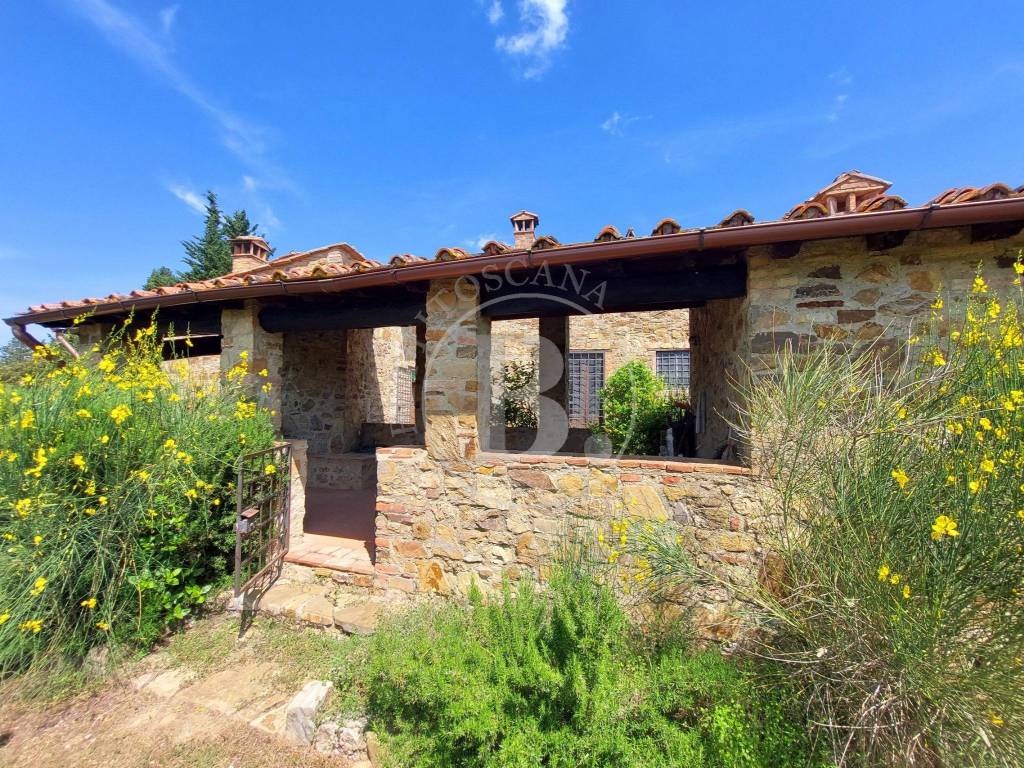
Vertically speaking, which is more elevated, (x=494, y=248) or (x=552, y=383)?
(x=494, y=248)

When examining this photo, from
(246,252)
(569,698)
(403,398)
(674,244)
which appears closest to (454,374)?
(674,244)

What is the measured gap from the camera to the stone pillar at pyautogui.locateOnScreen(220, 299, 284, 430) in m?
4.70

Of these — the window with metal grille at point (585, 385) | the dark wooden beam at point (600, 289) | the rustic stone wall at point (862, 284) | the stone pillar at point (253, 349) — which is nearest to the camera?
the rustic stone wall at point (862, 284)

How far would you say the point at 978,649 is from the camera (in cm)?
175

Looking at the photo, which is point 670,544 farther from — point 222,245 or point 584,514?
point 222,245

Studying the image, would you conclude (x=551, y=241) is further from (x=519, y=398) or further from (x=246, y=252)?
(x=246, y=252)

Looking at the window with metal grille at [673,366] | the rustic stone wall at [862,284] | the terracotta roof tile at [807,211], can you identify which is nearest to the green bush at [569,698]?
the rustic stone wall at [862,284]

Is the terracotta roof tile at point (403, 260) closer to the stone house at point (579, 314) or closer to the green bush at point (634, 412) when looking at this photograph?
the stone house at point (579, 314)

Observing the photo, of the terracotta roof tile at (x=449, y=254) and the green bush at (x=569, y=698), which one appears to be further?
the terracotta roof tile at (x=449, y=254)

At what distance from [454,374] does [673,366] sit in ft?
35.0

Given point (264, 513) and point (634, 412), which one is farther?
point (634, 412)

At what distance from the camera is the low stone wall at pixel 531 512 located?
299cm

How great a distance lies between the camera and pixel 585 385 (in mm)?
13352

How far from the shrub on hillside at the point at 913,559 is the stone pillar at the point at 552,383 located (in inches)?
248
